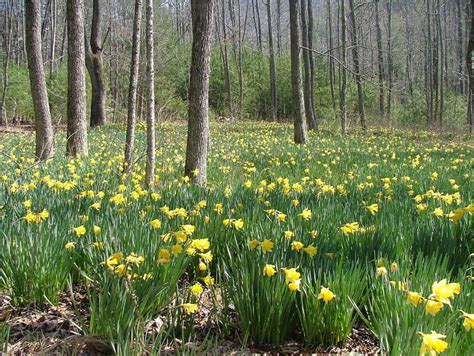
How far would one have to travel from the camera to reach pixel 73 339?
2.07m

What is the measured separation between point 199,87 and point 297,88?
762 centimetres

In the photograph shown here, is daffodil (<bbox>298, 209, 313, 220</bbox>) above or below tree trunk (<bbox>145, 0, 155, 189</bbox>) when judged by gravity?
below

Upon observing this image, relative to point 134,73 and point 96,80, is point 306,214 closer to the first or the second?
point 134,73

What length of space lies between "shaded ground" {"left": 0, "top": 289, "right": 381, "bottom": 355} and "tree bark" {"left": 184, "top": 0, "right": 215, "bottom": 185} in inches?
123

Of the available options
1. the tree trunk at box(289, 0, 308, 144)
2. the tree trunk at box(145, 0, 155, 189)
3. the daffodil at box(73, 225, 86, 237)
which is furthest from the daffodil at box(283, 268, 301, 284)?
the tree trunk at box(289, 0, 308, 144)

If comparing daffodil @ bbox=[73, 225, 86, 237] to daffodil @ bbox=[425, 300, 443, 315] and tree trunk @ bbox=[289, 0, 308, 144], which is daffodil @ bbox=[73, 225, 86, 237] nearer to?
daffodil @ bbox=[425, 300, 443, 315]

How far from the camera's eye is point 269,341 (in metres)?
2.22

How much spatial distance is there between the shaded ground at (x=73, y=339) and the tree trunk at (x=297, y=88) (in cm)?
1035

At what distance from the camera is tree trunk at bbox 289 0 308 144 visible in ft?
41.3

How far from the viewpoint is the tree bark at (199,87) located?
5.58 meters

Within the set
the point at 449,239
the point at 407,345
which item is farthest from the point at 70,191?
the point at 407,345

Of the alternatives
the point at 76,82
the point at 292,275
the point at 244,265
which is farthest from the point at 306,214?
the point at 76,82

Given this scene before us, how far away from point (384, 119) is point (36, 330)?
999 inches

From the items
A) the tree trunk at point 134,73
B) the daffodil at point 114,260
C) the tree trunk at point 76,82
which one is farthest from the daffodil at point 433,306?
the tree trunk at point 76,82
